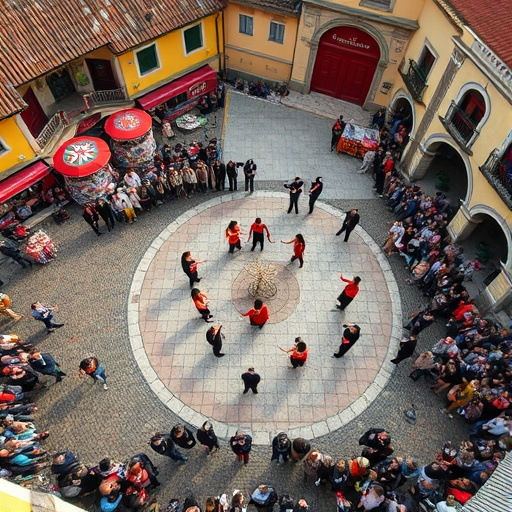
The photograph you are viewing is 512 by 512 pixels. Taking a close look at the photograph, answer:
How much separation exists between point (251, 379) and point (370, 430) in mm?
3524

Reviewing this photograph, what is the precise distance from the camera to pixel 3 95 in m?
14.6

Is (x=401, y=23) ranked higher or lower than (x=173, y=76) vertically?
higher

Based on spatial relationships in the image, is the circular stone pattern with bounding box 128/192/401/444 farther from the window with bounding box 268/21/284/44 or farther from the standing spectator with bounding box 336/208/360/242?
the window with bounding box 268/21/284/44

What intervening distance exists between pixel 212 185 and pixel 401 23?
1118cm

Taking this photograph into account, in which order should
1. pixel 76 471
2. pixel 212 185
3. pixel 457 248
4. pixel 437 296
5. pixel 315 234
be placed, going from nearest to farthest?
pixel 76 471 → pixel 437 296 → pixel 457 248 → pixel 315 234 → pixel 212 185

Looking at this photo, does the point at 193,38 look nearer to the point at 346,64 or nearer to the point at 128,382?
the point at 346,64

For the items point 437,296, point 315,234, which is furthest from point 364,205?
point 437,296

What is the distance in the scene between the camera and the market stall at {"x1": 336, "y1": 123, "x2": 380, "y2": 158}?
19.6m

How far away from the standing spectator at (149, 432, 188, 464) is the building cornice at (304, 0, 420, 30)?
1912 centimetres

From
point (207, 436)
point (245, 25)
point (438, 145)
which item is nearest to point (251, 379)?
point (207, 436)

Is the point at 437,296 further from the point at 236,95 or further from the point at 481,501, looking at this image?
the point at 236,95

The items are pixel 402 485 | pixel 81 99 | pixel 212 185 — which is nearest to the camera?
pixel 402 485

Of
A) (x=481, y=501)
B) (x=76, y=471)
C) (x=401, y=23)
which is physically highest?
(x=401, y=23)

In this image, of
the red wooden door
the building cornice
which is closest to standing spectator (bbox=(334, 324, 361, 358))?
the building cornice
